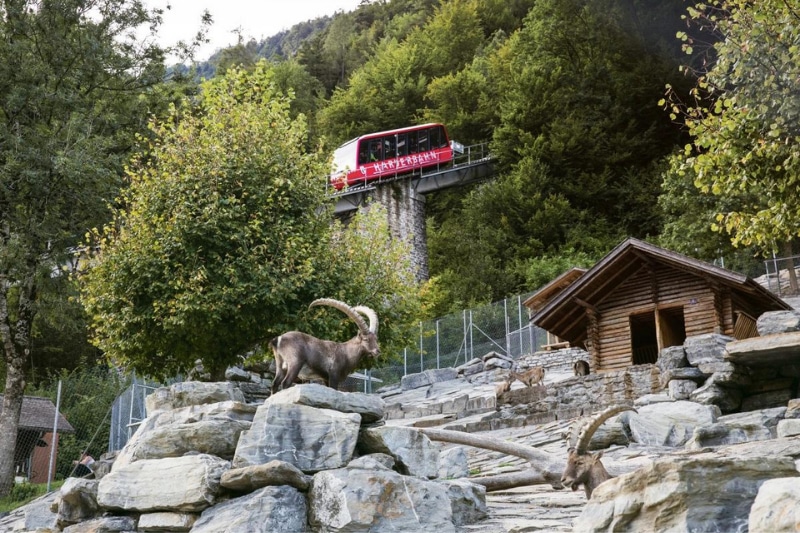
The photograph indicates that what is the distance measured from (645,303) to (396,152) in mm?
29362

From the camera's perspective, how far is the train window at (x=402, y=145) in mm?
53844

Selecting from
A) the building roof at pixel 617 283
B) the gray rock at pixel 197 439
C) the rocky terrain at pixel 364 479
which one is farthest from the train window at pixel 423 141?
the gray rock at pixel 197 439

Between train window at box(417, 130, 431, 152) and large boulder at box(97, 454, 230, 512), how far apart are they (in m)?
44.4

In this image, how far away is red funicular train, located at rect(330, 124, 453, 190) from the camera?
5362cm

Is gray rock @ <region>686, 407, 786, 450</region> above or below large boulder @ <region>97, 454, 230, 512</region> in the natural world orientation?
above

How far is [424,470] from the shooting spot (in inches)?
409

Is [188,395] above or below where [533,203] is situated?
below

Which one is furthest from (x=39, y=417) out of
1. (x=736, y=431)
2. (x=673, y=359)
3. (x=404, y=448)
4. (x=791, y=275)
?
(x=791, y=275)

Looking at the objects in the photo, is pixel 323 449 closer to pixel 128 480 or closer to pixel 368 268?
pixel 128 480

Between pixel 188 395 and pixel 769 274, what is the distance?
3111 cm

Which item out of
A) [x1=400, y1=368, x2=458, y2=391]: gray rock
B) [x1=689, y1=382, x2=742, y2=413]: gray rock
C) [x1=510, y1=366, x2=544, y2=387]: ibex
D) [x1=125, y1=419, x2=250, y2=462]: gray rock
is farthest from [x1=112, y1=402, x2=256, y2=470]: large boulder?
[x1=400, y1=368, x2=458, y2=391]: gray rock

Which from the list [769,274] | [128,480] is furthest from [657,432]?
[769,274]

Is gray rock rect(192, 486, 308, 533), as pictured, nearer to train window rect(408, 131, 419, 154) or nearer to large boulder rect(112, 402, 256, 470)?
large boulder rect(112, 402, 256, 470)

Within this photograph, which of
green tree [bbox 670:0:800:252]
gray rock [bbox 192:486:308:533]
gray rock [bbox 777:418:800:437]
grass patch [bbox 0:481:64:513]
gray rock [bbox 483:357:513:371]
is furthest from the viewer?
gray rock [bbox 483:357:513:371]
